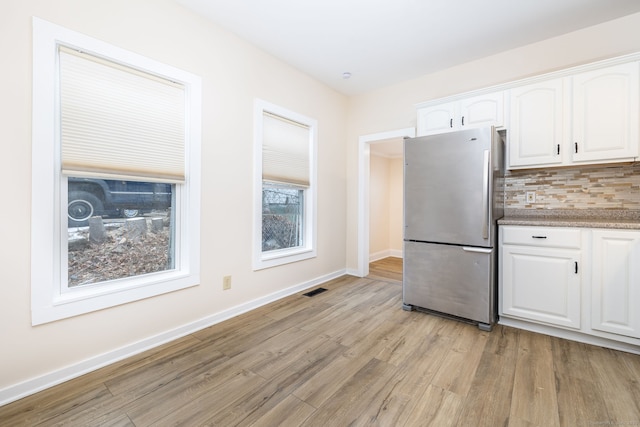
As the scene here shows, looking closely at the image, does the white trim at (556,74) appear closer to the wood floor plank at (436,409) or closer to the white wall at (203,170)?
the white wall at (203,170)

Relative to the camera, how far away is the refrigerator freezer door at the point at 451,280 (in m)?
2.39

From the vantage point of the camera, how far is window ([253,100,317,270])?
2.88 m

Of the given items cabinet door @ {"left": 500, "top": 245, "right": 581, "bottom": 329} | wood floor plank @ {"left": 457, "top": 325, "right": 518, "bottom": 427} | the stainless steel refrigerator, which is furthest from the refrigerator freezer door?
wood floor plank @ {"left": 457, "top": 325, "right": 518, "bottom": 427}

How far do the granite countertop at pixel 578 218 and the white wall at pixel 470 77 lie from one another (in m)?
1.36

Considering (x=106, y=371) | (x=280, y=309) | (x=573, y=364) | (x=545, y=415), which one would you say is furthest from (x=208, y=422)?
(x=573, y=364)

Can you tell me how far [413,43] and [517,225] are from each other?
1998 mm

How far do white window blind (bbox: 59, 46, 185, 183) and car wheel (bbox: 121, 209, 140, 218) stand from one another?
26 cm

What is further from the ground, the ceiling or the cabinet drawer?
the ceiling

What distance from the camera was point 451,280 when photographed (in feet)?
8.41

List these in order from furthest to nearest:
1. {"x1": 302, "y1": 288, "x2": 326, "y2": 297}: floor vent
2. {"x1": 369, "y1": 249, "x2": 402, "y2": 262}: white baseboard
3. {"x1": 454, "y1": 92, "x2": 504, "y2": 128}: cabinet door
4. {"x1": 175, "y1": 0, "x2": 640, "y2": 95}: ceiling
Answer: {"x1": 369, "y1": 249, "x2": 402, "y2": 262}: white baseboard, {"x1": 302, "y1": 288, "x2": 326, "y2": 297}: floor vent, {"x1": 454, "y1": 92, "x2": 504, "y2": 128}: cabinet door, {"x1": 175, "y1": 0, "x2": 640, "y2": 95}: ceiling

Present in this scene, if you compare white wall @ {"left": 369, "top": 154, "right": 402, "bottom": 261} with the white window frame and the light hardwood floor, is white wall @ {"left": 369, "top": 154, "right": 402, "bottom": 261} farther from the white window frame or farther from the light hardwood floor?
the white window frame

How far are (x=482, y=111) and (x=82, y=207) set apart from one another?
11.2 ft

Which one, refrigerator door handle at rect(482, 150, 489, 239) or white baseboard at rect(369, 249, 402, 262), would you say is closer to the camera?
refrigerator door handle at rect(482, 150, 489, 239)

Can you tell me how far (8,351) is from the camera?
1532 mm
